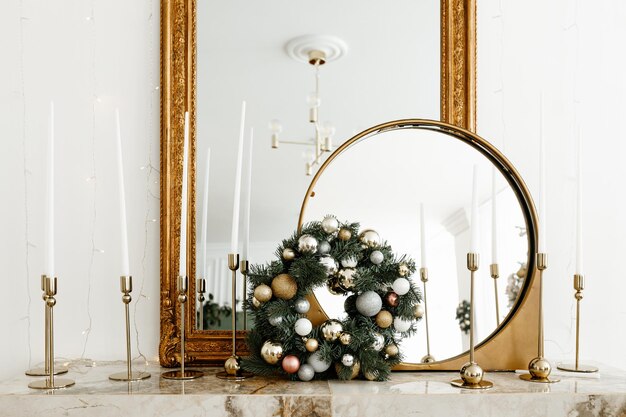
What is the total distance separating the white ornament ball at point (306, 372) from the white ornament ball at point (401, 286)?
0.79ft

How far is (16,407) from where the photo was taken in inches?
43.4

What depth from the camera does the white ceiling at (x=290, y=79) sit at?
1477 millimetres

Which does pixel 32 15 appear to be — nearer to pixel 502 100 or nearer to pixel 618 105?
pixel 502 100

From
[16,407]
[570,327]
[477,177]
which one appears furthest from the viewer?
[570,327]

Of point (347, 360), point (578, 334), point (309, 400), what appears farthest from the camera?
point (578, 334)

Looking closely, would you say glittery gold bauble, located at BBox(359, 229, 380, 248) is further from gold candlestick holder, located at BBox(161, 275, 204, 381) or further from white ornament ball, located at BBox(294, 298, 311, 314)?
gold candlestick holder, located at BBox(161, 275, 204, 381)

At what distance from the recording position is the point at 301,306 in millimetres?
1246

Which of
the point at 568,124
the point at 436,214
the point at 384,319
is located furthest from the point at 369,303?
the point at 568,124

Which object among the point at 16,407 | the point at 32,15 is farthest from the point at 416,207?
the point at 32,15

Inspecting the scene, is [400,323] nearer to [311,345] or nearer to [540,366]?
[311,345]

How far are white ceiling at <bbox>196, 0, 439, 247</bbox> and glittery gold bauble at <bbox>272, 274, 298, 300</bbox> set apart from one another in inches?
9.1

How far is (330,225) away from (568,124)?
735 mm

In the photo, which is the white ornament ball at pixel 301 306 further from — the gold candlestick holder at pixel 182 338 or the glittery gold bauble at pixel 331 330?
the gold candlestick holder at pixel 182 338

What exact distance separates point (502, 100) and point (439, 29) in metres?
Answer: 0.25
